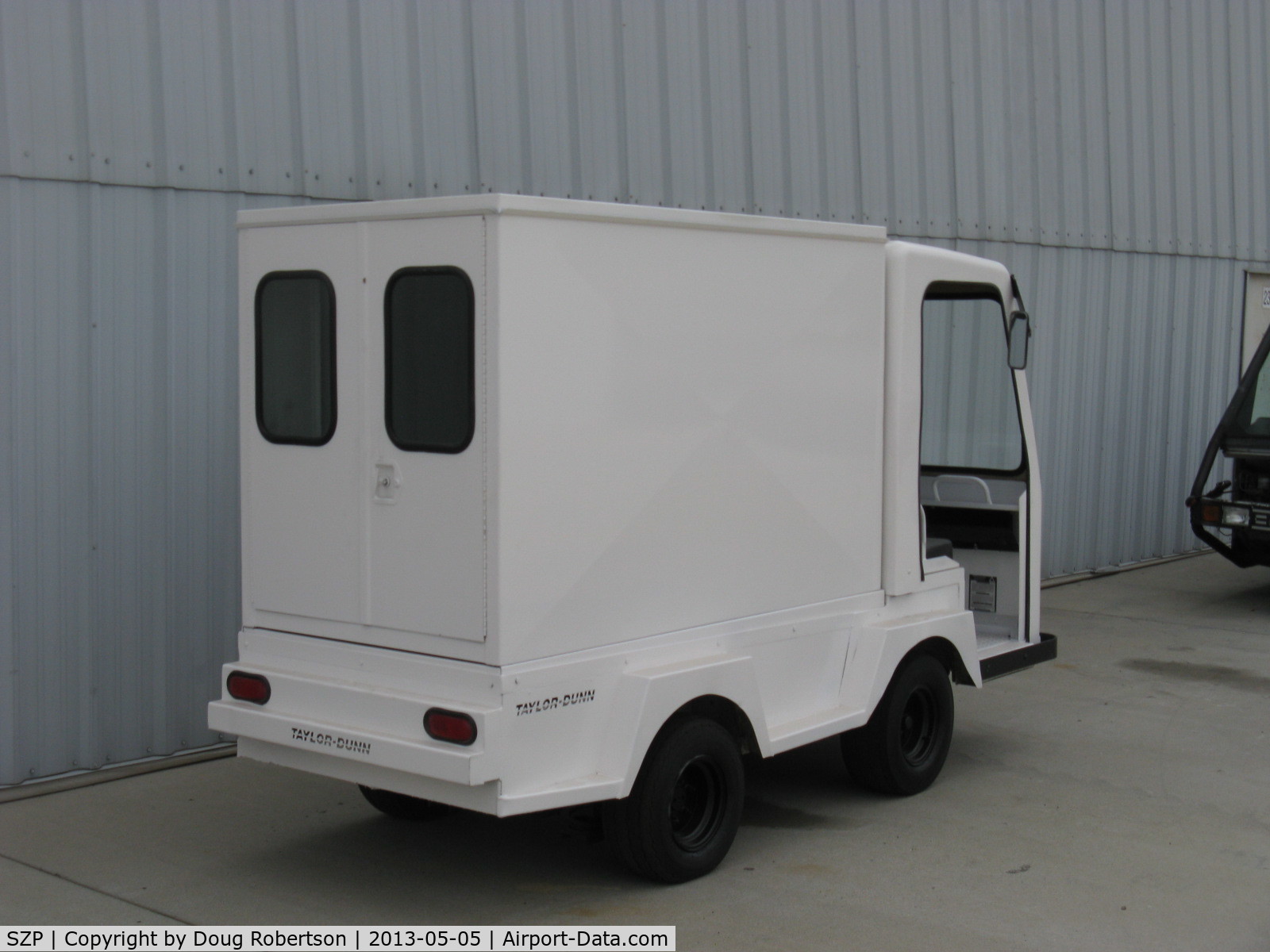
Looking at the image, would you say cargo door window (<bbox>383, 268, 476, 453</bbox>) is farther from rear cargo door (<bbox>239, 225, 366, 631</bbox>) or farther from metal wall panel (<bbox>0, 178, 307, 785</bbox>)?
metal wall panel (<bbox>0, 178, 307, 785</bbox>)

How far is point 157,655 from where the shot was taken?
6551 mm

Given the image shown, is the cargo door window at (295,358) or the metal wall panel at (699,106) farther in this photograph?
the metal wall panel at (699,106)

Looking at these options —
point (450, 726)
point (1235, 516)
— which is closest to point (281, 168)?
point (450, 726)

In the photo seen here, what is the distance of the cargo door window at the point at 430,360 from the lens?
180 inches

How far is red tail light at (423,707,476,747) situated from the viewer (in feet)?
14.7

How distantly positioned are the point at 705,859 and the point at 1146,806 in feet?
7.33

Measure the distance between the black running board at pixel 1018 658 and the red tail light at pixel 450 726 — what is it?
2971 millimetres

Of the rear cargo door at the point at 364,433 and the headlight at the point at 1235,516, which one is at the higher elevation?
the rear cargo door at the point at 364,433

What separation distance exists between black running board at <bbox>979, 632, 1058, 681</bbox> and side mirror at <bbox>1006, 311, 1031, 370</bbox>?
1.38 m

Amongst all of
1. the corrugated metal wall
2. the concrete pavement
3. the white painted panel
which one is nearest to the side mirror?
the white painted panel

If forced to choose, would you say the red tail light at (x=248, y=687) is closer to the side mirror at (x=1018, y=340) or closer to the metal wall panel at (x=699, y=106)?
the metal wall panel at (x=699, y=106)

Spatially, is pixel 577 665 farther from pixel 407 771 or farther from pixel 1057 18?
pixel 1057 18

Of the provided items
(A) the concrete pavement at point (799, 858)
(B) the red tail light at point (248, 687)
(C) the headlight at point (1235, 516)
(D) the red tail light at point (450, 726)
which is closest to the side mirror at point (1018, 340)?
(A) the concrete pavement at point (799, 858)

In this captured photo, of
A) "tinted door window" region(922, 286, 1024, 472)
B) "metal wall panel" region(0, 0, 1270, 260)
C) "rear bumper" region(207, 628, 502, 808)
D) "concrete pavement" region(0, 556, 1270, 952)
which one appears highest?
"metal wall panel" region(0, 0, 1270, 260)
